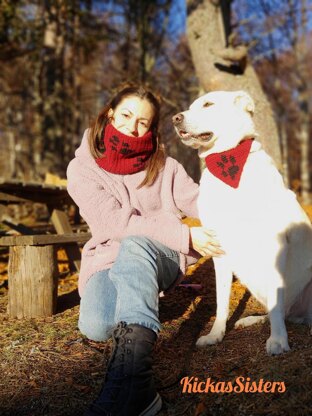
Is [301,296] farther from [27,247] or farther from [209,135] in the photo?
[27,247]

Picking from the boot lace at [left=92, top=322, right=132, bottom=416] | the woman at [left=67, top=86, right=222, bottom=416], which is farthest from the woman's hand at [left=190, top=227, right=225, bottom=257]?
the boot lace at [left=92, top=322, right=132, bottom=416]

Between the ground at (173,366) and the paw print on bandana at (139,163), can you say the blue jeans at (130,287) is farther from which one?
the paw print on bandana at (139,163)

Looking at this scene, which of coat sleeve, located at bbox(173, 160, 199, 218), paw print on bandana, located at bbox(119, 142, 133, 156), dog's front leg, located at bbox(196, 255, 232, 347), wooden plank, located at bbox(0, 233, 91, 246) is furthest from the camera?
wooden plank, located at bbox(0, 233, 91, 246)

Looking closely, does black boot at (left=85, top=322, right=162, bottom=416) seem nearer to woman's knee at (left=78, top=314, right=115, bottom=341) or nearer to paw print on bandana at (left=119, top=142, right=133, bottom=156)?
woman's knee at (left=78, top=314, right=115, bottom=341)

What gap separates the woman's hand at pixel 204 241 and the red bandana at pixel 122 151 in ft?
1.88

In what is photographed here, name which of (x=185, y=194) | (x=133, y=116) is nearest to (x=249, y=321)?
(x=185, y=194)

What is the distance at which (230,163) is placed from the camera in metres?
2.42

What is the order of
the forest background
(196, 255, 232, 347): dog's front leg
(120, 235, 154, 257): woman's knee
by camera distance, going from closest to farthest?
(120, 235, 154, 257): woman's knee → (196, 255, 232, 347): dog's front leg → the forest background

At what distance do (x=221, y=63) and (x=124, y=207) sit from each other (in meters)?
4.10

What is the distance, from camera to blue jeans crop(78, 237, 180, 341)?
2.00 m

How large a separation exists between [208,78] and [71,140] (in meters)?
8.99

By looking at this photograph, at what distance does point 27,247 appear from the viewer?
3.19m

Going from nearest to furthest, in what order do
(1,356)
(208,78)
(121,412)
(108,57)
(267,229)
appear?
(121,412) < (267,229) < (1,356) < (208,78) < (108,57)

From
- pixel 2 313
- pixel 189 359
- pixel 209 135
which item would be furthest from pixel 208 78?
pixel 189 359
